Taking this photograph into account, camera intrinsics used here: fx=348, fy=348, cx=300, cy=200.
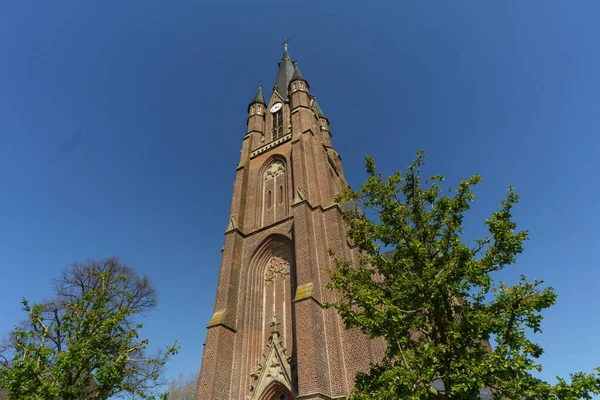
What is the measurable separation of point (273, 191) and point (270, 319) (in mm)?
8597

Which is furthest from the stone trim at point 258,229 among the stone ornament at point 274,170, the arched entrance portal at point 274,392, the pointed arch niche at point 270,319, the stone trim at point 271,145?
the arched entrance portal at point 274,392

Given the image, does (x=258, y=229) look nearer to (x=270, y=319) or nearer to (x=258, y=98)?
(x=270, y=319)

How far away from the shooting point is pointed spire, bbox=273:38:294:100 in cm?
3403

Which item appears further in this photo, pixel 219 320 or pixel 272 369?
pixel 219 320

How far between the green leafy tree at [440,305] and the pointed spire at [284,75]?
2488 centimetres

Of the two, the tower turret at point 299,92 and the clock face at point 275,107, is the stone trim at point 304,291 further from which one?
the clock face at point 275,107

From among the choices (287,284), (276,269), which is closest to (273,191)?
(276,269)

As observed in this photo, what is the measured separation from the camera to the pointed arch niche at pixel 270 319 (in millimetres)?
14633

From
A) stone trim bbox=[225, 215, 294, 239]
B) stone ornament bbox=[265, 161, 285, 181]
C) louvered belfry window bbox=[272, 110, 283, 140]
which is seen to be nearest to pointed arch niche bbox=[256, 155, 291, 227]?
stone ornament bbox=[265, 161, 285, 181]

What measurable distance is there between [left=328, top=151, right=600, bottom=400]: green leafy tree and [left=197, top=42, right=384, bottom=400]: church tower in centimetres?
455

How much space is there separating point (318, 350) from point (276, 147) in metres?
15.7

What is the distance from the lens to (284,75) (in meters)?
36.9

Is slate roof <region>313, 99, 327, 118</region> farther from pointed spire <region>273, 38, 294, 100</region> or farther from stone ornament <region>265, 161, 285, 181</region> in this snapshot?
stone ornament <region>265, 161, 285, 181</region>

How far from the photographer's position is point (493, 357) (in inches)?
271
